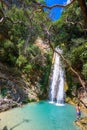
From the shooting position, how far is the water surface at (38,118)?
12344 millimetres

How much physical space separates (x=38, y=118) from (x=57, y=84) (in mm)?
8041

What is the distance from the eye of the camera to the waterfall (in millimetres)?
20812

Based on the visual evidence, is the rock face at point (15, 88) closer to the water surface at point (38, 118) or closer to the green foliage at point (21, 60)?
the green foliage at point (21, 60)

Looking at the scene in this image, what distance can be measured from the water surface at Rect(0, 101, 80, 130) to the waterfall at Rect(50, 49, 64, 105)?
286 centimetres

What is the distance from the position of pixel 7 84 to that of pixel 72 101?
5504mm

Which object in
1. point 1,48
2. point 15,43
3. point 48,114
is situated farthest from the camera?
point 15,43

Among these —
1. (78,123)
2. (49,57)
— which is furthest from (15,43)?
(78,123)

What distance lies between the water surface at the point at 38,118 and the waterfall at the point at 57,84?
9.37ft

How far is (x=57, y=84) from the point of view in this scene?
22062mm

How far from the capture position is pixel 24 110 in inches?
634

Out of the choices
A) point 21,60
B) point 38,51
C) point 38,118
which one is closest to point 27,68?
point 21,60

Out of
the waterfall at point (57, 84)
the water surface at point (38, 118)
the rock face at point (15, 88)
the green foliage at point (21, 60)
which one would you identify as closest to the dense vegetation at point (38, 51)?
the green foliage at point (21, 60)

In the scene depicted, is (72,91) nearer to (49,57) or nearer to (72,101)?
(72,101)

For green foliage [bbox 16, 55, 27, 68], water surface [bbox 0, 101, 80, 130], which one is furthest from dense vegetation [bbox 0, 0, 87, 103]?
water surface [bbox 0, 101, 80, 130]
